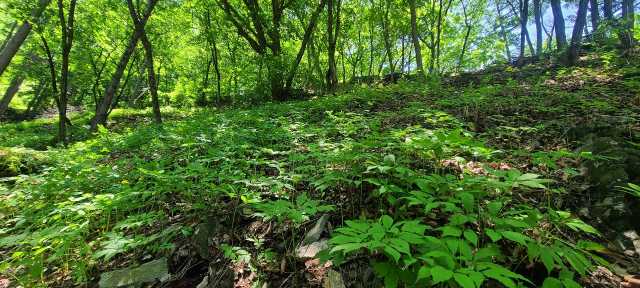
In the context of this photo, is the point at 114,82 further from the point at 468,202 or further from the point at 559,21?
the point at 559,21

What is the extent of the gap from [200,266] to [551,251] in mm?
2444

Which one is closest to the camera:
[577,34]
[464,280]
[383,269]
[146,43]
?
[464,280]

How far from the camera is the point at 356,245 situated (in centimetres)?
109

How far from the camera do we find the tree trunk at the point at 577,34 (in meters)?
7.43

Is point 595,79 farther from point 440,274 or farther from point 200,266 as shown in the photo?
point 200,266

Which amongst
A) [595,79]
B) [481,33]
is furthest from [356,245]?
[481,33]

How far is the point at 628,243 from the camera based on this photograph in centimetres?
159

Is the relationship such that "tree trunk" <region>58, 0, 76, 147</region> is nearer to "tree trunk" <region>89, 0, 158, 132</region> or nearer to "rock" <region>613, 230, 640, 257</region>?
"tree trunk" <region>89, 0, 158, 132</region>

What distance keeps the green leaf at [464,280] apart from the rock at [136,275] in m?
2.18

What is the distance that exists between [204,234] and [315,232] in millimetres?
1104

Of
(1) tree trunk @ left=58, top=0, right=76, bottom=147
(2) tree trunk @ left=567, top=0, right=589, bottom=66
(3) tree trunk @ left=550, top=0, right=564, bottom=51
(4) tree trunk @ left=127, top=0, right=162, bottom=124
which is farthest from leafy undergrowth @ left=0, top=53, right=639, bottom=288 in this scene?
(3) tree trunk @ left=550, top=0, right=564, bottom=51

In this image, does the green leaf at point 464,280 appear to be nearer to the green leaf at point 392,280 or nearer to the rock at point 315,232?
the green leaf at point 392,280

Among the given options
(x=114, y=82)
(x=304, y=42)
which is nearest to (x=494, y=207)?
(x=304, y=42)

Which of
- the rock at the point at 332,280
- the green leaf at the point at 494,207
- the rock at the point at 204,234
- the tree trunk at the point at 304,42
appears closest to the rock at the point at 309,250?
the rock at the point at 332,280
